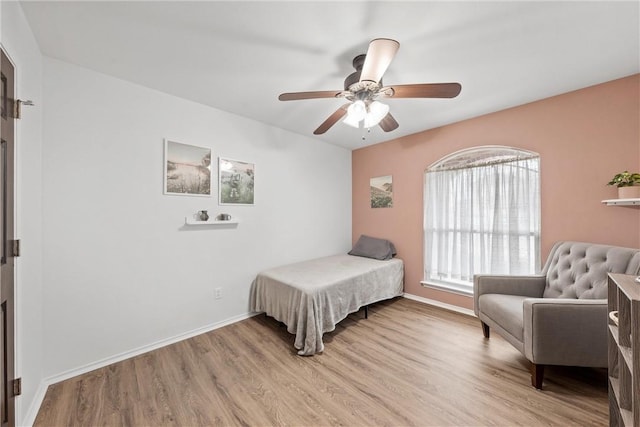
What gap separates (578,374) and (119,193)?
3984mm

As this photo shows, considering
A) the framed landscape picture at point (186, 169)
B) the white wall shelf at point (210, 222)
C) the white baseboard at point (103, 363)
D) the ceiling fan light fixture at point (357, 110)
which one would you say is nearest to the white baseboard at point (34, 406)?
the white baseboard at point (103, 363)

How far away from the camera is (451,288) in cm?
324

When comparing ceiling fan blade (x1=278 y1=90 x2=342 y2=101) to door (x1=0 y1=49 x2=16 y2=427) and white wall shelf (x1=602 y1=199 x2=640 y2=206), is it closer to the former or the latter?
door (x1=0 y1=49 x2=16 y2=427)

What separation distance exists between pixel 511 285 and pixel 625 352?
1.35 meters

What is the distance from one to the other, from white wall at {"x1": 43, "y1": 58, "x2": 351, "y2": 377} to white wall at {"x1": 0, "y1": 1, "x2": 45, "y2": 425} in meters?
0.13

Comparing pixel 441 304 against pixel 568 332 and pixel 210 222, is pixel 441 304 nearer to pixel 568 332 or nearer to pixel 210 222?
pixel 568 332

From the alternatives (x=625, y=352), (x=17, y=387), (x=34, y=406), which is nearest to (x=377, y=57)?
(x=625, y=352)

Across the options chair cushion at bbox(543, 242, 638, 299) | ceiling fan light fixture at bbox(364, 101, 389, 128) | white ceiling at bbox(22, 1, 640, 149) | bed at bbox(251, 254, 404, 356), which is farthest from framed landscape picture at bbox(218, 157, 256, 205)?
chair cushion at bbox(543, 242, 638, 299)

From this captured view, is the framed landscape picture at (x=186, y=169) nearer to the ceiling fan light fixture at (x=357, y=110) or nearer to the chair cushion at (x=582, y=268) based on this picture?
the ceiling fan light fixture at (x=357, y=110)

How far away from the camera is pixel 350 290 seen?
280cm

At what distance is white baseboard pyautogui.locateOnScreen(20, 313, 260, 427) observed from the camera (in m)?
1.59

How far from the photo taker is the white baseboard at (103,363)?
159 centimetres

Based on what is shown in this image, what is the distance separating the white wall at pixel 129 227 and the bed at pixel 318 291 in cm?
37

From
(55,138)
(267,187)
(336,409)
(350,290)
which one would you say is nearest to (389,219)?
(350,290)
